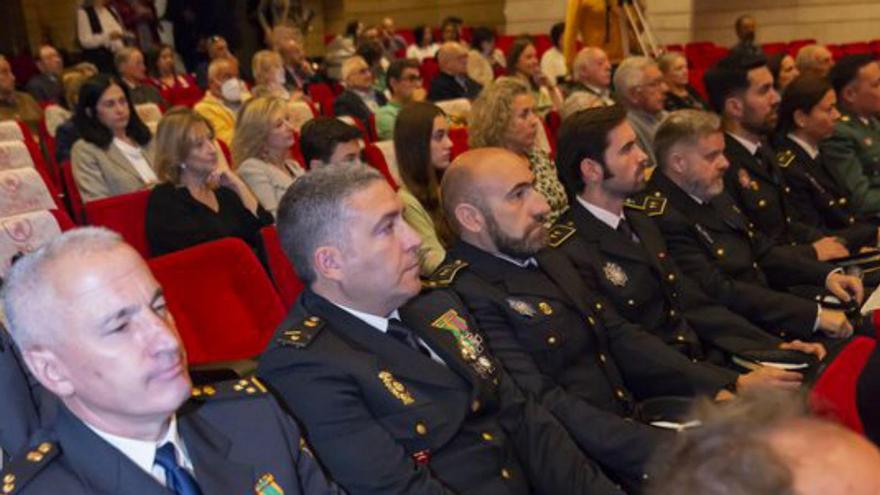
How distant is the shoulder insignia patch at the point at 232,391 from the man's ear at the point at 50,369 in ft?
0.82

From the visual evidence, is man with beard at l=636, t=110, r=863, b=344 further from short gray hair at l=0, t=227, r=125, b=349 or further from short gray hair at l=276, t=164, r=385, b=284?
short gray hair at l=0, t=227, r=125, b=349

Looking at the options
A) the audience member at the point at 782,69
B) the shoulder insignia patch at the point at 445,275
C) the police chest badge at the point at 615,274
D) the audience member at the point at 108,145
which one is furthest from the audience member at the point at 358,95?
the shoulder insignia patch at the point at 445,275

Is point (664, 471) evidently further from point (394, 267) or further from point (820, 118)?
point (820, 118)

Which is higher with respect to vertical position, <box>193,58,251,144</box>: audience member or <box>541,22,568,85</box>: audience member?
<box>193,58,251,144</box>: audience member

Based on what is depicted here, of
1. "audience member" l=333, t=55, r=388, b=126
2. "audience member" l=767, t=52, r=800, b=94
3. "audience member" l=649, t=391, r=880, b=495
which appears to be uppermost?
"audience member" l=649, t=391, r=880, b=495

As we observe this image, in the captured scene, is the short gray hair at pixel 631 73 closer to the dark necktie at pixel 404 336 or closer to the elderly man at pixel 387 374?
the elderly man at pixel 387 374

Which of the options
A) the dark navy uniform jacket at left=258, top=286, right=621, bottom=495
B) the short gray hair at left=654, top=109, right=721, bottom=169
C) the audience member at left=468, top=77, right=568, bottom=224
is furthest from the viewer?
the audience member at left=468, top=77, right=568, bottom=224

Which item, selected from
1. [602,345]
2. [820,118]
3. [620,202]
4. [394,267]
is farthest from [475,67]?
[394,267]

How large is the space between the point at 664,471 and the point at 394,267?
1.07 meters

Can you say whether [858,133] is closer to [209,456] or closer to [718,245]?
[718,245]

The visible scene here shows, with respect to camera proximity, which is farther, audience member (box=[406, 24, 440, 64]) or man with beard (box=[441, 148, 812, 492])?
audience member (box=[406, 24, 440, 64])

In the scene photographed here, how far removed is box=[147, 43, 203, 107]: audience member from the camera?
7.29 meters

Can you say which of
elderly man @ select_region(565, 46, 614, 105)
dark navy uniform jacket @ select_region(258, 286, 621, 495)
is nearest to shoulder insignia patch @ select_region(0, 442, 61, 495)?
dark navy uniform jacket @ select_region(258, 286, 621, 495)

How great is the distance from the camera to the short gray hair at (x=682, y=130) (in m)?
3.13
